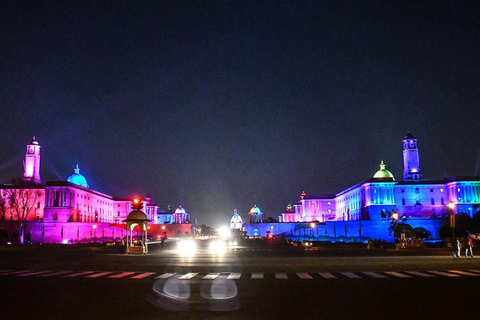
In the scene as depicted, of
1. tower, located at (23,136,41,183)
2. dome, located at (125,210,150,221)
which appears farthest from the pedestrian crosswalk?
tower, located at (23,136,41,183)

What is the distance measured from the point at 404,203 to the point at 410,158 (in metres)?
18.7

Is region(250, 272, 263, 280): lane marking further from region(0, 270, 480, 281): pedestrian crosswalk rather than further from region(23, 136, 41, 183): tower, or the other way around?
region(23, 136, 41, 183): tower

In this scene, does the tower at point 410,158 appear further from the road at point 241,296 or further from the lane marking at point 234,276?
the lane marking at point 234,276

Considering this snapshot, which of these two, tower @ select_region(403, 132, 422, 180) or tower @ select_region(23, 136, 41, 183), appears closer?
tower @ select_region(23, 136, 41, 183)

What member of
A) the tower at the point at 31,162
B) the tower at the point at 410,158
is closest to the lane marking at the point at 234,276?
the tower at the point at 31,162

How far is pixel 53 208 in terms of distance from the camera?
125250 mm

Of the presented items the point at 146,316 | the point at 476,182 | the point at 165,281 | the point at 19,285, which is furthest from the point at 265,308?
the point at 476,182

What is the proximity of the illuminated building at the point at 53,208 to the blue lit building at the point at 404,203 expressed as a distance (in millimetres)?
55427

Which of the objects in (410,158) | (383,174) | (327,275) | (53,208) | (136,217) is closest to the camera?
(327,275)

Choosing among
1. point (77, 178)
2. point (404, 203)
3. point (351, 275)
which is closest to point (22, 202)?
Result: point (77, 178)

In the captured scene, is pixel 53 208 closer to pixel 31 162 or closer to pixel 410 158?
pixel 31 162

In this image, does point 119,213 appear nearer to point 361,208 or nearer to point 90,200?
point 90,200

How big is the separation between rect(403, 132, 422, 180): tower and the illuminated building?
261 ft

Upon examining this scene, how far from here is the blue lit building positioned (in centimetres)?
13212
